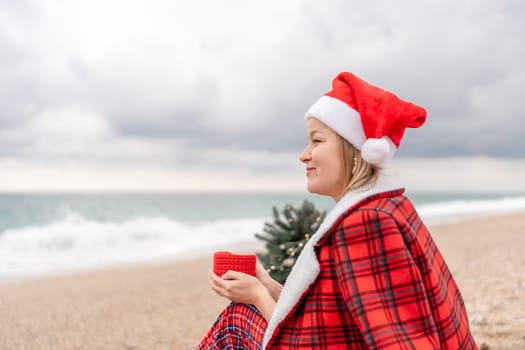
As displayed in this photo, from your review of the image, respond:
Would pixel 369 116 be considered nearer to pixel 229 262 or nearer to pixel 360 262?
pixel 360 262

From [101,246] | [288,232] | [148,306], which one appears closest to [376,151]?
[288,232]

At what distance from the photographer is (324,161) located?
1770 mm

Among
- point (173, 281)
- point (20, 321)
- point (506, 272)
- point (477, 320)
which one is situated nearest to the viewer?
point (477, 320)

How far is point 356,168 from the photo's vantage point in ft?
5.74

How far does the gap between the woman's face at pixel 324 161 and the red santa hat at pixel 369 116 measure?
46 millimetres

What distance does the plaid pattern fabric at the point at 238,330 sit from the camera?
77.6 inches

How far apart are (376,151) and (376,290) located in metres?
0.44

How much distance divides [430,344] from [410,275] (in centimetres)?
21

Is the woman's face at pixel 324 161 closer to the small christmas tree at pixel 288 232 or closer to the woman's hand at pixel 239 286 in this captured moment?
the woman's hand at pixel 239 286

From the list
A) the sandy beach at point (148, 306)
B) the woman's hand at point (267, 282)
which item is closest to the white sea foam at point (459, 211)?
the sandy beach at point (148, 306)

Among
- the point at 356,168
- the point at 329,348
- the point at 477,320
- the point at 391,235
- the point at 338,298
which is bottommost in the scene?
the point at 477,320

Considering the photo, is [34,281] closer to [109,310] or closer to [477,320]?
[109,310]

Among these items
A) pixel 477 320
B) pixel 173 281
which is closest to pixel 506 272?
pixel 477 320

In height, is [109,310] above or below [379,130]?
below
